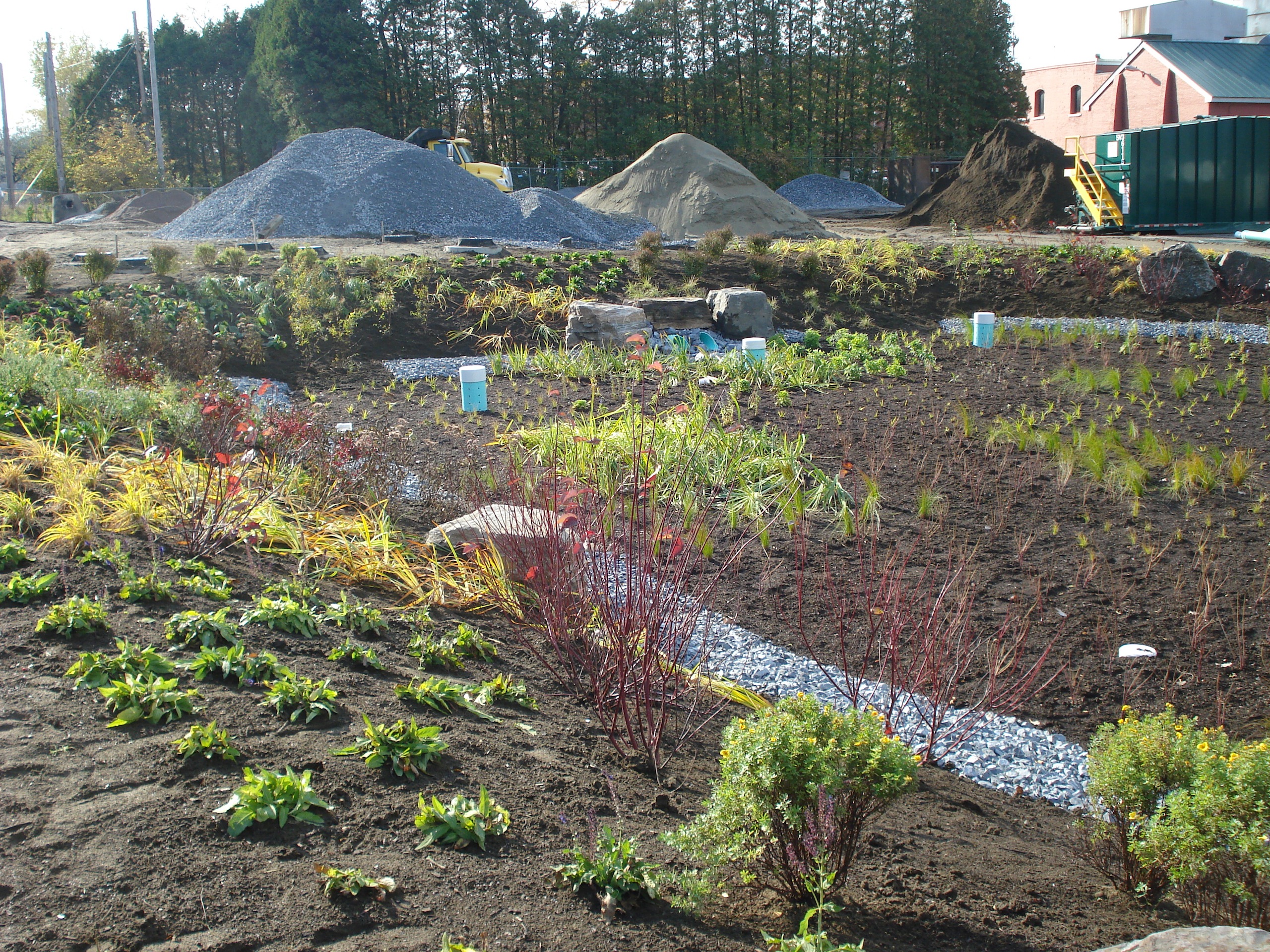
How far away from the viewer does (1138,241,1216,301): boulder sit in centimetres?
1224

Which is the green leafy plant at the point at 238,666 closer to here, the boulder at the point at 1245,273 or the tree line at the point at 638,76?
the boulder at the point at 1245,273

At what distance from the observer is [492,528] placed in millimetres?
4461

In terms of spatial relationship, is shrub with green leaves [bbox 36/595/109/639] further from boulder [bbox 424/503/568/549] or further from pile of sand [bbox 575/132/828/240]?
pile of sand [bbox 575/132/828/240]

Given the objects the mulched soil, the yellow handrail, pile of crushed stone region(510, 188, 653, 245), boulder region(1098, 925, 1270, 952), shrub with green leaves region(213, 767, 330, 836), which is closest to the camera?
boulder region(1098, 925, 1270, 952)

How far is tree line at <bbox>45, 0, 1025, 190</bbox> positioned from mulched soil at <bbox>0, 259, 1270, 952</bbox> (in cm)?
3226

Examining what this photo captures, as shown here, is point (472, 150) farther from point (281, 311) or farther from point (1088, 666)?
point (1088, 666)

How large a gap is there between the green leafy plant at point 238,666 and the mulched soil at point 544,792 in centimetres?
5

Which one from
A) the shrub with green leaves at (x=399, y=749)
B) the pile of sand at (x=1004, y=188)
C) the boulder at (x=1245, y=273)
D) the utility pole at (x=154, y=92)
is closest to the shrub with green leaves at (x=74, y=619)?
the shrub with green leaves at (x=399, y=749)

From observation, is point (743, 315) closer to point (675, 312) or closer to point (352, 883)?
point (675, 312)

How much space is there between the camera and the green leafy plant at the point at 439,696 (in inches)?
119

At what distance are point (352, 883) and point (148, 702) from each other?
3.35 feet

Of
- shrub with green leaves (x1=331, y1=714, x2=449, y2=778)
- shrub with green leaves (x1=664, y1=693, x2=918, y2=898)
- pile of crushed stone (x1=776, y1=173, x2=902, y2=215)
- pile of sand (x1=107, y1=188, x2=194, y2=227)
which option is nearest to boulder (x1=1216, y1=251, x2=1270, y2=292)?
shrub with green leaves (x1=664, y1=693, x2=918, y2=898)

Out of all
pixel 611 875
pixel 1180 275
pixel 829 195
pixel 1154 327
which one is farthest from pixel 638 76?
pixel 611 875

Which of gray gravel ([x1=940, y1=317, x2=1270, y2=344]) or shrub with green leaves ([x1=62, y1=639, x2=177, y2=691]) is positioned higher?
gray gravel ([x1=940, y1=317, x2=1270, y2=344])
